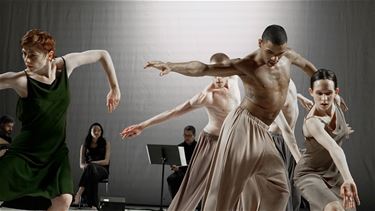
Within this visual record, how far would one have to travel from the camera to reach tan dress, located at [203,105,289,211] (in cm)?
511

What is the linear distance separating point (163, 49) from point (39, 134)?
6567mm

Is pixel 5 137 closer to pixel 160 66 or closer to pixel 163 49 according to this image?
pixel 163 49

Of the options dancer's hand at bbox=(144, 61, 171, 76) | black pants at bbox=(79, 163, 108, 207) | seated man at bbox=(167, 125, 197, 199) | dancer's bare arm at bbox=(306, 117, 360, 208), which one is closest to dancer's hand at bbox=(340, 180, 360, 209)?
dancer's bare arm at bbox=(306, 117, 360, 208)

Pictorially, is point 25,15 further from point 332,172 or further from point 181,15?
point 332,172

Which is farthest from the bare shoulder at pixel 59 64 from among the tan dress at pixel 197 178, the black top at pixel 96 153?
the black top at pixel 96 153

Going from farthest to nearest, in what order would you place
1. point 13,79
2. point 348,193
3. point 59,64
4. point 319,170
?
point 319,170
point 59,64
point 13,79
point 348,193

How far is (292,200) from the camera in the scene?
741 centimetres

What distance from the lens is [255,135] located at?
5.16 meters

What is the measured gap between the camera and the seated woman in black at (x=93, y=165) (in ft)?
32.0

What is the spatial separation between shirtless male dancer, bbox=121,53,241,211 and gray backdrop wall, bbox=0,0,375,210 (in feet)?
12.2

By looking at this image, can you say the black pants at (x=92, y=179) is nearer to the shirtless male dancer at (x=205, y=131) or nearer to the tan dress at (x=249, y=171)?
the shirtless male dancer at (x=205, y=131)

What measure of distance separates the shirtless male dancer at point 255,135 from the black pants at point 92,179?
4666 millimetres

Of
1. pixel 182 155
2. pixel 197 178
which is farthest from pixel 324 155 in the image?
pixel 182 155

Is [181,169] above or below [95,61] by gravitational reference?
below
